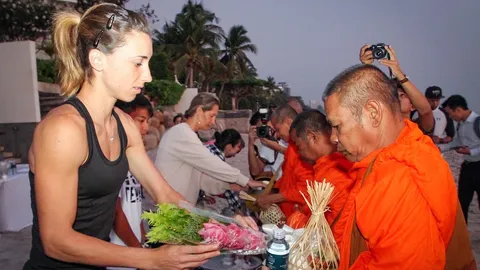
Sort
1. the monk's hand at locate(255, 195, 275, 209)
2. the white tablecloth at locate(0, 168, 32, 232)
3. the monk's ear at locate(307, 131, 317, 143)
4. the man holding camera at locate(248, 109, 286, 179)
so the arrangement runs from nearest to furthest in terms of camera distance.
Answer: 1. the monk's ear at locate(307, 131, 317, 143)
2. the monk's hand at locate(255, 195, 275, 209)
3. the man holding camera at locate(248, 109, 286, 179)
4. the white tablecloth at locate(0, 168, 32, 232)

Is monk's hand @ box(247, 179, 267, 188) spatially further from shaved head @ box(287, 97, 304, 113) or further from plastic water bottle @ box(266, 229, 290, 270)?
plastic water bottle @ box(266, 229, 290, 270)

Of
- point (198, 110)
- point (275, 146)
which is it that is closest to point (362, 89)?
point (198, 110)

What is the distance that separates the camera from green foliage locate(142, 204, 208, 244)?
1676 mm

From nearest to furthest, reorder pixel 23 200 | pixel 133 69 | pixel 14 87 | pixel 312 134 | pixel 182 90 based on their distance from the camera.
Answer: pixel 133 69 < pixel 312 134 < pixel 23 200 < pixel 14 87 < pixel 182 90

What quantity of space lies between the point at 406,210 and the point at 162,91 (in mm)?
21693

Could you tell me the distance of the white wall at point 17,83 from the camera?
1075 cm

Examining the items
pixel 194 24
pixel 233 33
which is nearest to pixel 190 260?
pixel 194 24

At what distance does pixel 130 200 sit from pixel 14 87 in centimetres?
932

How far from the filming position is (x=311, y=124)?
3.15 metres

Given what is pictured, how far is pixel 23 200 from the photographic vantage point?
247 inches

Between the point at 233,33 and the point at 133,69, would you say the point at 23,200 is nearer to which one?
the point at 133,69

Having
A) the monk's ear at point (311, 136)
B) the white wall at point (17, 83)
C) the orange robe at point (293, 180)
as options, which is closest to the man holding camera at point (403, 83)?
the monk's ear at point (311, 136)

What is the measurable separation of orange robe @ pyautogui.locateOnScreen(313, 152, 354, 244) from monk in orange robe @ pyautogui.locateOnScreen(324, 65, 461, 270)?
0.68m

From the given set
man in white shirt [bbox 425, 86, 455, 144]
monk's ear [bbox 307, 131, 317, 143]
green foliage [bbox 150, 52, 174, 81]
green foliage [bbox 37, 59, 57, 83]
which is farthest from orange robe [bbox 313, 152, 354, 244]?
green foliage [bbox 150, 52, 174, 81]
